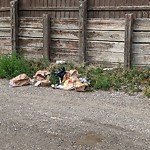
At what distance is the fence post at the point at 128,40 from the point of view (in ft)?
31.4

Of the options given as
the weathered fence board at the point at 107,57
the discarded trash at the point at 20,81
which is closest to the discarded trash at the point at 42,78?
the discarded trash at the point at 20,81

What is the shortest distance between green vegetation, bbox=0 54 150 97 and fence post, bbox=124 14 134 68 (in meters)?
0.24

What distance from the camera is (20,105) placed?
25.0 ft

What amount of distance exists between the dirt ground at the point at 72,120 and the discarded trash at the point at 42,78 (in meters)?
0.41

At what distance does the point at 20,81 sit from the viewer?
9.41m

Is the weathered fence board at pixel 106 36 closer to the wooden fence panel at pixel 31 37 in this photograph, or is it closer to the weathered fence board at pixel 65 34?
the weathered fence board at pixel 65 34

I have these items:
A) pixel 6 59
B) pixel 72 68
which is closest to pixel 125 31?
pixel 72 68

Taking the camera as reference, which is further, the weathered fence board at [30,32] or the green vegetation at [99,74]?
the weathered fence board at [30,32]

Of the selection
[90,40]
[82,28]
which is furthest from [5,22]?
[90,40]

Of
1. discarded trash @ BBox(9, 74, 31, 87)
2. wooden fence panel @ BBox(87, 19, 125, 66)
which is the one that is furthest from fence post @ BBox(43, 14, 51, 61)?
discarded trash @ BBox(9, 74, 31, 87)

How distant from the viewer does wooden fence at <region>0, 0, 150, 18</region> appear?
980 cm

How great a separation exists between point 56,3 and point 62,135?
5.96 metres

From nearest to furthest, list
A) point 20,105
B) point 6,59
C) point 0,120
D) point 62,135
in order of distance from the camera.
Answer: point 62,135, point 0,120, point 20,105, point 6,59

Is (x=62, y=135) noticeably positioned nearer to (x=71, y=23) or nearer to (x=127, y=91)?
(x=127, y=91)
